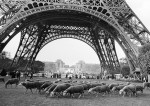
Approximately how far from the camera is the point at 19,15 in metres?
29.1

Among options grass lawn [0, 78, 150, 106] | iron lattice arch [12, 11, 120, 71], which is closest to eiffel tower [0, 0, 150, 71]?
iron lattice arch [12, 11, 120, 71]

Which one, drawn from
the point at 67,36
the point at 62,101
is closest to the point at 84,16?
the point at 62,101

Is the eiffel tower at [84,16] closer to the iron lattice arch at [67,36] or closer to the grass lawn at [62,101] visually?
the iron lattice arch at [67,36]

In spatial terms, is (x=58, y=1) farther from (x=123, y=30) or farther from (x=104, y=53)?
(x=104, y=53)

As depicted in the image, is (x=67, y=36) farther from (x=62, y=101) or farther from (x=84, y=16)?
(x=62, y=101)

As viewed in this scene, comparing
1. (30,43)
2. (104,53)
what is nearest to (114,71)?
(104,53)

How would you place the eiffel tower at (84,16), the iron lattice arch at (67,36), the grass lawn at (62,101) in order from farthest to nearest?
the iron lattice arch at (67,36)
the eiffel tower at (84,16)
the grass lawn at (62,101)

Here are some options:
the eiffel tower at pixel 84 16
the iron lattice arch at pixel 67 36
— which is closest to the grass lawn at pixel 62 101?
the eiffel tower at pixel 84 16

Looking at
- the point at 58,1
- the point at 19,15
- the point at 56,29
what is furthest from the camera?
the point at 56,29

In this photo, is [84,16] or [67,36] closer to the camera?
[84,16]

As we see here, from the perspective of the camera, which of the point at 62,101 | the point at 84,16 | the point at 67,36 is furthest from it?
the point at 67,36

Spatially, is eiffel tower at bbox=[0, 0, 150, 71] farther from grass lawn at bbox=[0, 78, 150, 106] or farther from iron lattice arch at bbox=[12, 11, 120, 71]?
grass lawn at bbox=[0, 78, 150, 106]

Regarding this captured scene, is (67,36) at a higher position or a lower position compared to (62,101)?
higher

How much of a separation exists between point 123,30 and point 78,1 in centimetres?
724
